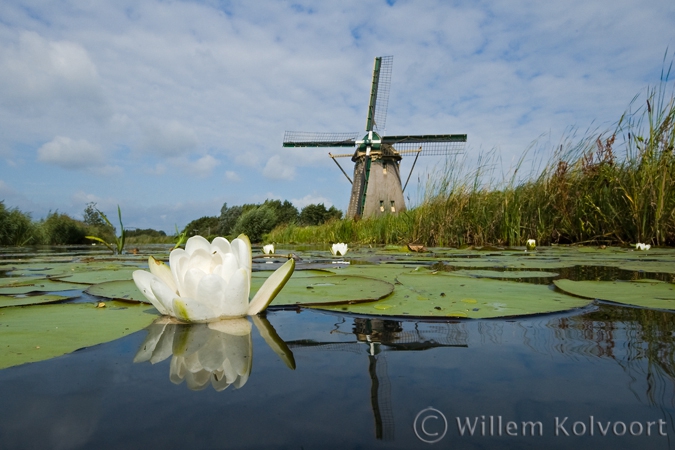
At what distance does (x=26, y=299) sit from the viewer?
62.8 inches

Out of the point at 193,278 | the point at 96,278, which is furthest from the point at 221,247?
the point at 96,278

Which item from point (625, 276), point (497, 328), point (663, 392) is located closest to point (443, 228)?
point (625, 276)

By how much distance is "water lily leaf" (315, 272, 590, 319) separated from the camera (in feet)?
4.40

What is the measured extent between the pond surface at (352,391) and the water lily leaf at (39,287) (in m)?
1.18

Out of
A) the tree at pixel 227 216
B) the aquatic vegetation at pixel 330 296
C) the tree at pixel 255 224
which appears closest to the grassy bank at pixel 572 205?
the aquatic vegetation at pixel 330 296

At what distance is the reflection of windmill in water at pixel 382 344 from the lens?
2.11 feet

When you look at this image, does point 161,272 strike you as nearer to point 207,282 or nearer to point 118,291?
point 207,282

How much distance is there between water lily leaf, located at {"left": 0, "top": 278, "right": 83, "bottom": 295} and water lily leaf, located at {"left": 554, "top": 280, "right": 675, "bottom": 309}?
7.79 ft

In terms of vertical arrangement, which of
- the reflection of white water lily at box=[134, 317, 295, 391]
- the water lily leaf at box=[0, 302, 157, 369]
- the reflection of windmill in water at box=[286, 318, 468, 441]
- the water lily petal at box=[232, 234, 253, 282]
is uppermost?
the water lily petal at box=[232, 234, 253, 282]

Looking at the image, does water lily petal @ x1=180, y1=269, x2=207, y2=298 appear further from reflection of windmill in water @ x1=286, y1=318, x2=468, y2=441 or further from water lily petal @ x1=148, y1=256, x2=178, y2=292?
reflection of windmill in water @ x1=286, y1=318, x2=468, y2=441

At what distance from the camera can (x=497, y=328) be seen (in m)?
1.17

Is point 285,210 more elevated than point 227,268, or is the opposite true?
point 285,210

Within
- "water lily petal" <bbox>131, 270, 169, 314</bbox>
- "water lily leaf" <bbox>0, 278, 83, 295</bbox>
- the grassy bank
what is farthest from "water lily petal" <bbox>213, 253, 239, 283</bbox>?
the grassy bank

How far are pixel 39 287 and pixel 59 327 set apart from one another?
3.75 feet
